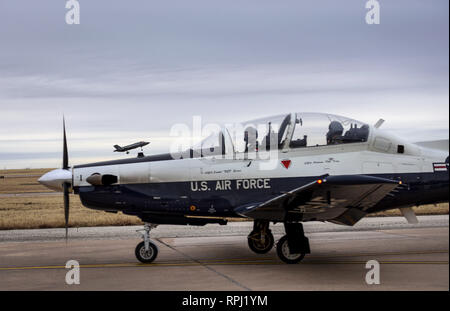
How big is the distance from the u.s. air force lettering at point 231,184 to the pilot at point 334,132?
1.42 m

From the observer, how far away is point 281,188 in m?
10.0

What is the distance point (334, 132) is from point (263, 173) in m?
1.56

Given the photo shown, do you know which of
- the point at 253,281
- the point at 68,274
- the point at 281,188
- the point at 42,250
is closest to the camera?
the point at 253,281

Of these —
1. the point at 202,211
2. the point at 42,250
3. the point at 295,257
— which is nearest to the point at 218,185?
the point at 202,211

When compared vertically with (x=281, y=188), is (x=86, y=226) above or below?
below

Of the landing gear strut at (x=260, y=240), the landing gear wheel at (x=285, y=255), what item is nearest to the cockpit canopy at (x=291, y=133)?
the landing gear wheel at (x=285, y=255)

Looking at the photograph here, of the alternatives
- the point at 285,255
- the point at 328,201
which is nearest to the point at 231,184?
the point at 285,255

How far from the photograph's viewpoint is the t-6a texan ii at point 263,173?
32.8 feet

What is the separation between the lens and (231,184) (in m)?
10.1

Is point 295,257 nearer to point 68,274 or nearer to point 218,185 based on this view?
point 218,185

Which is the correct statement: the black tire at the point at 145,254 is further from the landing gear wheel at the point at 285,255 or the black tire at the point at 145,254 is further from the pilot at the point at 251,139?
the pilot at the point at 251,139

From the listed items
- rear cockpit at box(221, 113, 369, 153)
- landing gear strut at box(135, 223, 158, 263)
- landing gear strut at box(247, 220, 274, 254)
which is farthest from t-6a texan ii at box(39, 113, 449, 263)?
landing gear strut at box(247, 220, 274, 254)

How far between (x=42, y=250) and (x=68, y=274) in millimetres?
3669

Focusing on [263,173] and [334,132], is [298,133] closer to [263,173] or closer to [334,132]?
[334,132]
